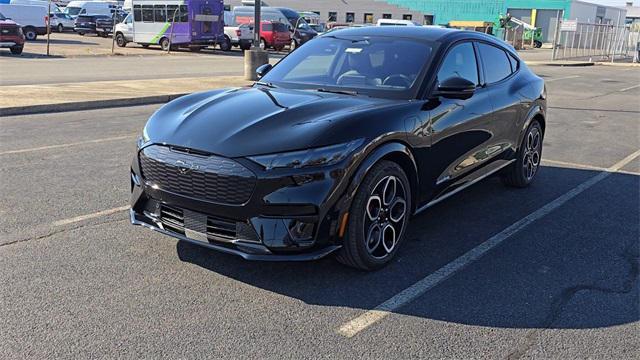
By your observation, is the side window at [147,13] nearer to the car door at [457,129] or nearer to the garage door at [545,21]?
the car door at [457,129]

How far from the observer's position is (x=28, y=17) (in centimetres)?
3145

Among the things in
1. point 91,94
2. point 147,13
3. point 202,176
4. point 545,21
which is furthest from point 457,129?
point 545,21

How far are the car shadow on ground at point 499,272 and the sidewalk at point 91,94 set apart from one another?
25.5 feet

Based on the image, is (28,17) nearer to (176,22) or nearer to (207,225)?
(176,22)

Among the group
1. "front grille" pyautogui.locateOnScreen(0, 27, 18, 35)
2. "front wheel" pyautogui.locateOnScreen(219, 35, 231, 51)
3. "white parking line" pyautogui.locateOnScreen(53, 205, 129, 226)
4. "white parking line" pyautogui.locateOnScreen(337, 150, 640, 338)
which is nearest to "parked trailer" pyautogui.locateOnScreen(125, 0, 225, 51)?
"front wheel" pyautogui.locateOnScreen(219, 35, 231, 51)

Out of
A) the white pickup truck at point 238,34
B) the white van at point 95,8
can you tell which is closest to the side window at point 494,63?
the white pickup truck at point 238,34

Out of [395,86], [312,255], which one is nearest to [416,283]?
[312,255]

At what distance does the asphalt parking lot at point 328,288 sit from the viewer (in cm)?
318

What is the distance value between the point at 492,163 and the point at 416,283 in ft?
7.10

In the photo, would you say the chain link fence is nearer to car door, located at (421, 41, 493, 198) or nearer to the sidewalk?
the sidewalk

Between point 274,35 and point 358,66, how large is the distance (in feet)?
102

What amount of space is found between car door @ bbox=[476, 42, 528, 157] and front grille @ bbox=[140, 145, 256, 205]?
2840 millimetres

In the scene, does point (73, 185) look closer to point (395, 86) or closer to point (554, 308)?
point (395, 86)

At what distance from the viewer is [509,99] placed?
228 inches
